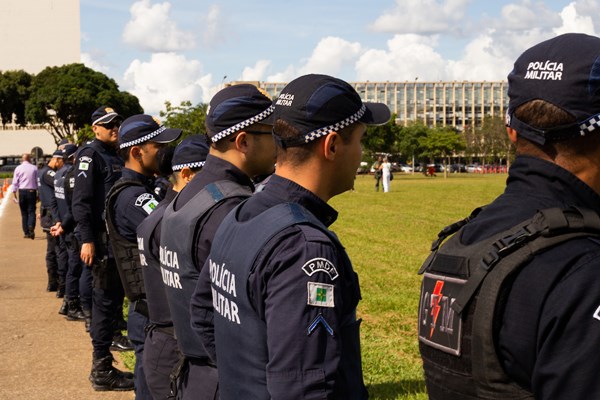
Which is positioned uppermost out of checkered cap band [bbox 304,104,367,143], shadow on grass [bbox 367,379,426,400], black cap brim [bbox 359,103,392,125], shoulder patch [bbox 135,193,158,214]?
black cap brim [bbox 359,103,392,125]

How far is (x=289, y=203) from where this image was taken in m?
2.52

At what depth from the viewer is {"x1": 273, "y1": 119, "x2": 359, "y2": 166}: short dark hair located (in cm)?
265

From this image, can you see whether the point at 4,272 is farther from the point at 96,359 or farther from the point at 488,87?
the point at 488,87

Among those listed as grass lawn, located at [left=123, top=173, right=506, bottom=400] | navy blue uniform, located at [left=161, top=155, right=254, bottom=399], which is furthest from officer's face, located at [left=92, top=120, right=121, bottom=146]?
navy blue uniform, located at [left=161, top=155, right=254, bottom=399]

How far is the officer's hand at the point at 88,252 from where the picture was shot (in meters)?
7.56

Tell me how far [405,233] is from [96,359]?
13.9m

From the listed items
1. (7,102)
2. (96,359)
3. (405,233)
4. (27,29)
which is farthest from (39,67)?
(96,359)

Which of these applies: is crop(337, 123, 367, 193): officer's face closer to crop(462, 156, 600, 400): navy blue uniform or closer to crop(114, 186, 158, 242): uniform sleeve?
crop(462, 156, 600, 400): navy blue uniform

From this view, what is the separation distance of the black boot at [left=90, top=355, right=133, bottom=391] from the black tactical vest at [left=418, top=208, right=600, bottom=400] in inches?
206

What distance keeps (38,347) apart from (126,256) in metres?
3.42

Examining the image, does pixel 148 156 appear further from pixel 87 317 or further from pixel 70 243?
pixel 70 243

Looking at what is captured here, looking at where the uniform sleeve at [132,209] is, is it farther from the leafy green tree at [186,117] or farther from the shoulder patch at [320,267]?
the leafy green tree at [186,117]

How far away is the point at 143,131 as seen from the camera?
634 cm

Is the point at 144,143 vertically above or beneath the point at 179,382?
above
